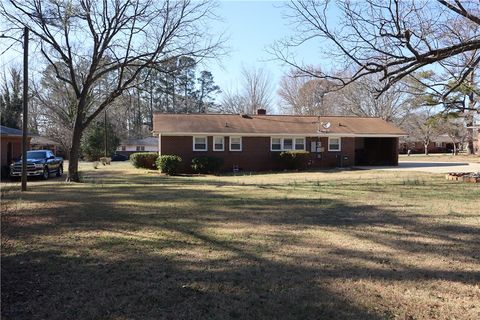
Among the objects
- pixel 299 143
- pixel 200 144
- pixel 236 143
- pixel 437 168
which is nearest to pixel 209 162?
pixel 200 144

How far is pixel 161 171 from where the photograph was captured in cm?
2927

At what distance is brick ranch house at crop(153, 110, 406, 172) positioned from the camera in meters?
30.4

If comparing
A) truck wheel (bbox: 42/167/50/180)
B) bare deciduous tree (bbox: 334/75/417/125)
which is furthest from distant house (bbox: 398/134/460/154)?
truck wheel (bbox: 42/167/50/180)

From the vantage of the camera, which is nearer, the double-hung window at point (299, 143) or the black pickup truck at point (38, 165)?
the black pickup truck at point (38, 165)

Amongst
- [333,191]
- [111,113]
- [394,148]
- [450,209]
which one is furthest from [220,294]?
[111,113]

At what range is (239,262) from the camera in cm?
614

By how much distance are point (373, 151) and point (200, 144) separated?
15.1 m

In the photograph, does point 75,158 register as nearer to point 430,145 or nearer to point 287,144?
point 287,144

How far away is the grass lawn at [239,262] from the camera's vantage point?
4.59 metres

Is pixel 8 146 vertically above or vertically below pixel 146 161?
above

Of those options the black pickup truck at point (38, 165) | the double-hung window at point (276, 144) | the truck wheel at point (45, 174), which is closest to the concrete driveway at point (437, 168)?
the double-hung window at point (276, 144)

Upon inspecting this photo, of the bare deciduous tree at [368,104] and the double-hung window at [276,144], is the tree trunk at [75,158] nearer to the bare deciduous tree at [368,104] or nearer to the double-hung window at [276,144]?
the double-hung window at [276,144]

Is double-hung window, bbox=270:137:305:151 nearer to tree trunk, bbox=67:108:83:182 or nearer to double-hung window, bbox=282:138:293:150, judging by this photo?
double-hung window, bbox=282:138:293:150

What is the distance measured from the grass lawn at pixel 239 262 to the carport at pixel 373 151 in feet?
84.9
